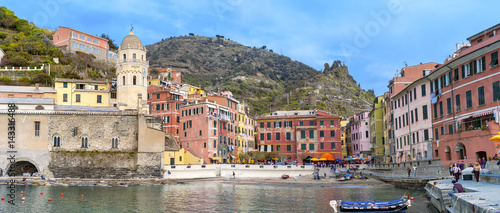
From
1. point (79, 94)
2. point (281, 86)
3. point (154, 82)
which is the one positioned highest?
point (281, 86)

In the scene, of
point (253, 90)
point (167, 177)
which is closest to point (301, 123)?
point (167, 177)

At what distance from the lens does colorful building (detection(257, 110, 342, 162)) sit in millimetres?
79188

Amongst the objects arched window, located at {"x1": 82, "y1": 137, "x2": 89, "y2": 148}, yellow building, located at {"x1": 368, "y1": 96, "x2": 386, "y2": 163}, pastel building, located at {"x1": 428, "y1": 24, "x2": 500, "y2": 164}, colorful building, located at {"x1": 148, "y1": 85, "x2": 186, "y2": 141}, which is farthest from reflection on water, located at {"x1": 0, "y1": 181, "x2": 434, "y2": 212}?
yellow building, located at {"x1": 368, "y1": 96, "x2": 386, "y2": 163}

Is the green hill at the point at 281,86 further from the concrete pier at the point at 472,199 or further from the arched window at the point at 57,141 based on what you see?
the concrete pier at the point at 472,199

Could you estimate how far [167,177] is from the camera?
58188 millimetres

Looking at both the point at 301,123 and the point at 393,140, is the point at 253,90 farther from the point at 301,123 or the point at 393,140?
the point at 393,140

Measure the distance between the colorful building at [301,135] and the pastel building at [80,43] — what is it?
46.0 m

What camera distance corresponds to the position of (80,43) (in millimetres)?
99938

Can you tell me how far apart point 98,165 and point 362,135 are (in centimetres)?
5199

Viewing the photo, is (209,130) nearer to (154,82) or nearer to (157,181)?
(157,181)

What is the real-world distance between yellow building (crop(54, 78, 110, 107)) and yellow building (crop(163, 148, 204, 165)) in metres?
13.3

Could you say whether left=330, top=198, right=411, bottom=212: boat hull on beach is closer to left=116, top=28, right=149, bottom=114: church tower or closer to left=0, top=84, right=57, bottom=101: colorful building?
left=116, top=28, right=149, bottom=114: church tower

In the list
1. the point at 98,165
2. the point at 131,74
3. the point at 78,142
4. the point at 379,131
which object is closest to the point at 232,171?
the point at 98,165

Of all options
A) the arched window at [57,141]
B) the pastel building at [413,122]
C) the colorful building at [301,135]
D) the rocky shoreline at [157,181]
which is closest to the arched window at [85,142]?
the arched window at [57,141]
